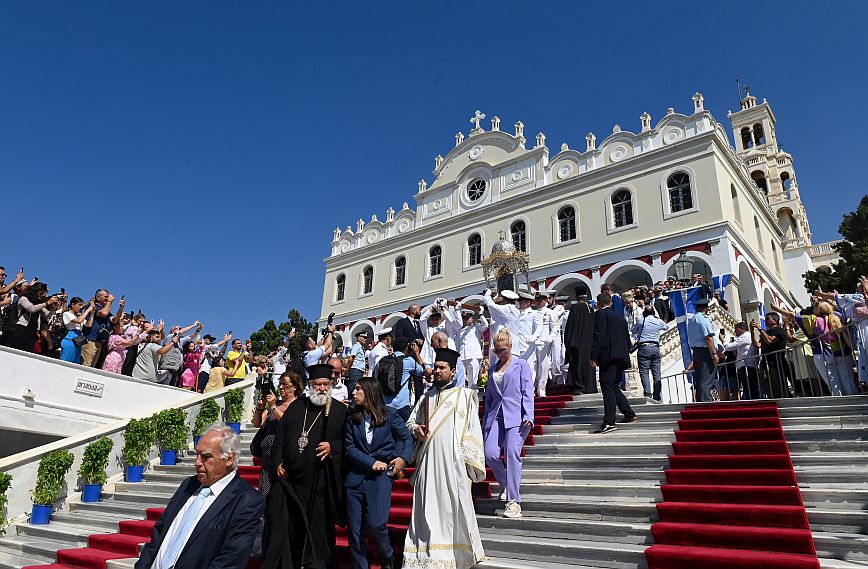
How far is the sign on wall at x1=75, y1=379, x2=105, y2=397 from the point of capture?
10.3 metres

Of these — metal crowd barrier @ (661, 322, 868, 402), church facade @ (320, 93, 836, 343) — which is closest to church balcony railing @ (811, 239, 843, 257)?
church facade @ (320, 93, 836, 343)

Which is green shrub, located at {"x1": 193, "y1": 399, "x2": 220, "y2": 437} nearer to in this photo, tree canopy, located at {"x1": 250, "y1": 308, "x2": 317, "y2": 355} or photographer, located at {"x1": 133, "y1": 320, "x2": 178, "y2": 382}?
photographer, located at {"x1": 133, "y1": 320, "x2": 178, "y2": 382}

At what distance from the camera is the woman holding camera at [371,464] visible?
4227 mm

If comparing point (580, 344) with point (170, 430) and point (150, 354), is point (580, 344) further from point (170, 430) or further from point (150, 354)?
point (150, 354)

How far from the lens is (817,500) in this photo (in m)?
4.72

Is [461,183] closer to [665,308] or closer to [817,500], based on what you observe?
[665,308]

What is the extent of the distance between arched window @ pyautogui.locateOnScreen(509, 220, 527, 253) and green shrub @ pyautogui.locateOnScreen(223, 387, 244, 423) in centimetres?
1821

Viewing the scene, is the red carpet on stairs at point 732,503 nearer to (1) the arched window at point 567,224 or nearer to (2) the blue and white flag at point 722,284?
(2) the blue and white flag at point 722,284

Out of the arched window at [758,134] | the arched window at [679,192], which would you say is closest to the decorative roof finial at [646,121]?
the arched window at [679,192]

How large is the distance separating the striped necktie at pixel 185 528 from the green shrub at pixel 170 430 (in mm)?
6723

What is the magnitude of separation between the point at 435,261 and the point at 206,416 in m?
20.9

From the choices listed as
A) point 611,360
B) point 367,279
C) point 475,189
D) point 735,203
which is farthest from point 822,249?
point 611,360

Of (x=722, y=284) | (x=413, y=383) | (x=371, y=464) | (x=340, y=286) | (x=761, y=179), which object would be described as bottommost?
(x=371, y=464)

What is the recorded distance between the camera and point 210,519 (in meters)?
3.14
